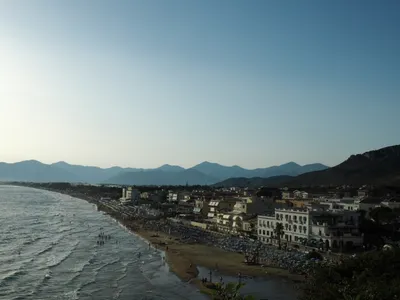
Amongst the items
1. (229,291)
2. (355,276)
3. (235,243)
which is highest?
(229,291)

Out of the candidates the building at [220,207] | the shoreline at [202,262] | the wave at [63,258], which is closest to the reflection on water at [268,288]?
the shoreline at [202,262]

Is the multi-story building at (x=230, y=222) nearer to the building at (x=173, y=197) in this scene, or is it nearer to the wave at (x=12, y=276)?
the wave at (x=12, y=276)

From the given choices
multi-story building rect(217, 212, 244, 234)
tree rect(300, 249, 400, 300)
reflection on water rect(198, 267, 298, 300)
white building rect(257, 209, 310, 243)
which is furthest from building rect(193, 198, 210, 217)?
tree rect(300, 249, 400, 300)

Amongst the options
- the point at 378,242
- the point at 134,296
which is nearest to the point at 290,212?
the point at 378,242

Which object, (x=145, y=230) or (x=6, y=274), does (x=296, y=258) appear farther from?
(x=145, y=230)

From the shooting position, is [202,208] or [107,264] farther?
[202,208]

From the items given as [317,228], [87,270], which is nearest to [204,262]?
[87,270]

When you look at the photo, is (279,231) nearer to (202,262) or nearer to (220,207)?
(202,262)
